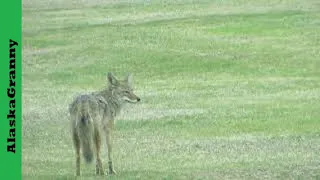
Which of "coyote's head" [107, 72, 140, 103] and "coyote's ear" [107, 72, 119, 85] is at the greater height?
"coyote's ear" [107, 72, 119, 85]

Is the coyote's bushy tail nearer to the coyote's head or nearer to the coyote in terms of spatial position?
the coyote

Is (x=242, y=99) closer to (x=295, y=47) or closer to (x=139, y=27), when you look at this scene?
(x=295, y=47)

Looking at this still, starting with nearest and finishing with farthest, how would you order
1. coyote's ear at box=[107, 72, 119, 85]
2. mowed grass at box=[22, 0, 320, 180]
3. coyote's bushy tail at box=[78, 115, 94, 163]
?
coyote's bushy tail at box=[78, 115, 94, 163], coyote's ear at box=[107, 72, 119, 85], mowed grass at box=[22, 0, 320, 180]

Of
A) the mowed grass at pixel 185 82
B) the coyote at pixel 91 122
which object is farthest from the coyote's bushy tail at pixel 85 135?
the mowed grass at pixel 185 82

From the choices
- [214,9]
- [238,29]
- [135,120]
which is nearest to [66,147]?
[135,120]

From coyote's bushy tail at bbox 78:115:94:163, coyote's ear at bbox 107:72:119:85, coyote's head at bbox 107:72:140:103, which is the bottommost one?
coyote's bushy tail at bbox 78:115:94:163

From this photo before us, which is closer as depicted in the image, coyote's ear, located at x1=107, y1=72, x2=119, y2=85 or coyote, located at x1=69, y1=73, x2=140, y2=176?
coyote, located at x1=69, y1=73, x2=140, y2=176

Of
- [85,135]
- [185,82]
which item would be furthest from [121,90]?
[185,82]

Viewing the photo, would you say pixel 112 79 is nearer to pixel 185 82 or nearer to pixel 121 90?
pixel 121 90

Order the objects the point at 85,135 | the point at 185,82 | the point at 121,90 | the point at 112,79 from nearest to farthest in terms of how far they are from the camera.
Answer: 1. the point at 85,135
2. the point at 112,79
3. the point at 121,90
4. the point at 185,82

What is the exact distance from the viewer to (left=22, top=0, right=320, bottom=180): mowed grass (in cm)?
2184

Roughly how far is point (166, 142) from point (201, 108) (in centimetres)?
803

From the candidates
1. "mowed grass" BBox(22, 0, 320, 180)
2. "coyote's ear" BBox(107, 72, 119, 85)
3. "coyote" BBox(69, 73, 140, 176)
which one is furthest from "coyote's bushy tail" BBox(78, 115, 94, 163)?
"coyote's ear" BBox(107, 72, 119, 85)

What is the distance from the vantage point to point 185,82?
42.0 m
